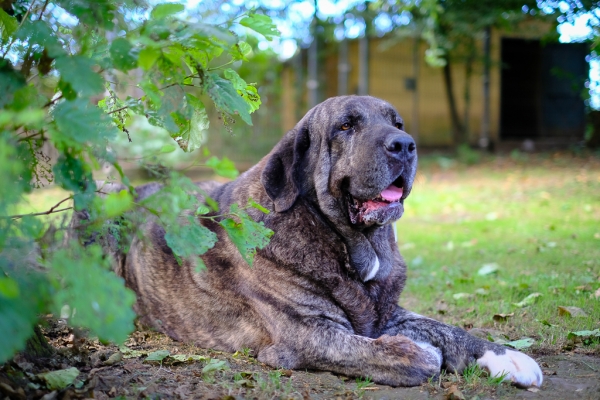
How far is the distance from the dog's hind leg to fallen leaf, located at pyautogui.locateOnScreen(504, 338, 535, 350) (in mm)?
556

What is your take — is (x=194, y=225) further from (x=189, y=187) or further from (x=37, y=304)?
(x=37, y=304)

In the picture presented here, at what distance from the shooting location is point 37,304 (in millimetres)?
1918

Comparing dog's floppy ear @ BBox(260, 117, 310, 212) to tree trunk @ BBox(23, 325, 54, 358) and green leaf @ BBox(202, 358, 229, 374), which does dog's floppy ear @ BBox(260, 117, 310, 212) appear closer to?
green leaf @ BBox(202, 358, 229, 374)

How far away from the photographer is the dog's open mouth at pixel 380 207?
11.4ft

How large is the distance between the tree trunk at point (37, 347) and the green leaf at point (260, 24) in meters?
1.72

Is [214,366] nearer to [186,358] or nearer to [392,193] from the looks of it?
[186,358]

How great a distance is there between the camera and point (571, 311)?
13.0 ft

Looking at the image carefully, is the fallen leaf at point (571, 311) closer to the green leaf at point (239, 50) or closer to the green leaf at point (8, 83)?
the green leaf at point (239, 50)

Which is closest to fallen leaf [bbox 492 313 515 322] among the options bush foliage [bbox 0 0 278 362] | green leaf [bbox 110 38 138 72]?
bush foliage [bbox 0 0 278 362]

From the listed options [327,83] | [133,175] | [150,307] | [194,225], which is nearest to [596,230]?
[150,307]

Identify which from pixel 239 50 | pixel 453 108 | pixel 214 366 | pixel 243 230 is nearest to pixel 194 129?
pixel 239 50

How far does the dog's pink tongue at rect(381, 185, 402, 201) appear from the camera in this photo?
11.5ft

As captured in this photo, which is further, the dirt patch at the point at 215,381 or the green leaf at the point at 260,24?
the dirt patch at the point at 215,381

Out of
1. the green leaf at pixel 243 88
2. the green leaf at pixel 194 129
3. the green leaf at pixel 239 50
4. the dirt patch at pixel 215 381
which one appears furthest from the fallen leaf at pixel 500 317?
the green leaf at pixel 239 50
